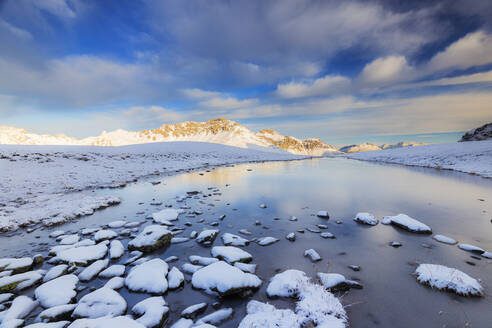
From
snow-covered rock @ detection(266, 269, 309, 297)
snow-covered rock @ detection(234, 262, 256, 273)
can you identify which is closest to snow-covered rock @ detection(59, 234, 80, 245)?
snow-covered rock @ detection(234, 262, 256, 273)

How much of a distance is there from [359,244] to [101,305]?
814cm

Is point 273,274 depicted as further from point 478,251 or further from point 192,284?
point 478,251

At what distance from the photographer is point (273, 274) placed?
18.3 ft

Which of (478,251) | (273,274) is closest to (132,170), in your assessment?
(273,274)

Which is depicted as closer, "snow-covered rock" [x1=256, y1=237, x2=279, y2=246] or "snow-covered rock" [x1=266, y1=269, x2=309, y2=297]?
"snow-covered rock" [x1=266, y1=269, x2=309, y2=297]

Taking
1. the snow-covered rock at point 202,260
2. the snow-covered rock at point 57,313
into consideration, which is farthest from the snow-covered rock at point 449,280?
the snow-covered rock at point 57,313

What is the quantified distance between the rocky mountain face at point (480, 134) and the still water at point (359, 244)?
68.4 m

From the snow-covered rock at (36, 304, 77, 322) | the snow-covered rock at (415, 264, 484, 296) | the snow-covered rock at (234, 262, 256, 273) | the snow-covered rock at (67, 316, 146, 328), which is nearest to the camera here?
the snow-covered rock at (67, 316, 146, 328)

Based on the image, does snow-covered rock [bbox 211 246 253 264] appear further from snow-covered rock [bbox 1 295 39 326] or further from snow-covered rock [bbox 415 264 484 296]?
snow-covered rock [bbox 415 264 484 296]

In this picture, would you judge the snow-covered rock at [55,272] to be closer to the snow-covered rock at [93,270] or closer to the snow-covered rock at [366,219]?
the snow-covered rock at [93,270]

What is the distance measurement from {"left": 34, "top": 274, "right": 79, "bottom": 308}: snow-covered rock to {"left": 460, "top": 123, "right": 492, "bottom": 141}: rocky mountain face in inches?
3619

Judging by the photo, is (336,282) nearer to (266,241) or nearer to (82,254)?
(266,241)

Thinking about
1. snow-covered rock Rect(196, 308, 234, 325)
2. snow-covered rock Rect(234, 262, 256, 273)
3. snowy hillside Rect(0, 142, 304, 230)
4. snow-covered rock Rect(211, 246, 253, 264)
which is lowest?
snow-covered rock Rect(196, 308, 234, 325)

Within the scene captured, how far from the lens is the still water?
4.26m
